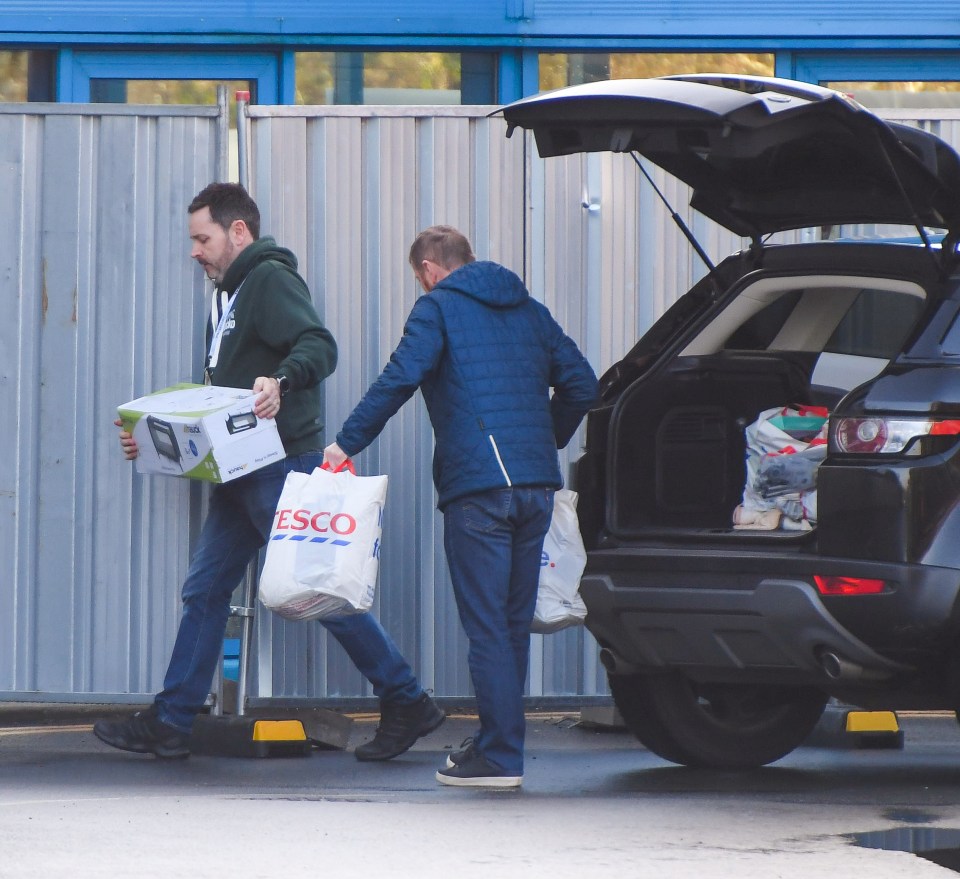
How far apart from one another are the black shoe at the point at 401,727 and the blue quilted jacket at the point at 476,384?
3.52ft

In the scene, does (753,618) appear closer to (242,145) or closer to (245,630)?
(245,630)

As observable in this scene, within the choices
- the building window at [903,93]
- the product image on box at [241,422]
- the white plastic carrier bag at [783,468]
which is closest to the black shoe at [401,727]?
the product image on box at [241,422]

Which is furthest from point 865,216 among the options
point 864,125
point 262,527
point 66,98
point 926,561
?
point 66,98

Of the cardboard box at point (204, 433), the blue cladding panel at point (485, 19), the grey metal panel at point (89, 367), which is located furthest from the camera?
the blue cladding panel at point (485, 19)

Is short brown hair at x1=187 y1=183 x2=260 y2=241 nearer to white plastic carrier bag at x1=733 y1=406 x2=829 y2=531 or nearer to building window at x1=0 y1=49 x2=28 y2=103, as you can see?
white plastic carrier bag at x1=733 y1=406 x2=829 y2=531

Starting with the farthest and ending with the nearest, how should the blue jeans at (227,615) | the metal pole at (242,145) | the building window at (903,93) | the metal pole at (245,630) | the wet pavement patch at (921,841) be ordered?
the building window at (903,93) < the metal pole at (242,145) < the metal pole at (245,630) < the blue jeans at (227,615) < the wet pavement patch at (921,841)

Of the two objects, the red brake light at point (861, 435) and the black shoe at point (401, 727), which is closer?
the red brake light at point (861, 435)

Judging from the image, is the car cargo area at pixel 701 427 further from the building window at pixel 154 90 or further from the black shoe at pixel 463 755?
the building window at pixel 154 90

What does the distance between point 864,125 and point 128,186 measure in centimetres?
338

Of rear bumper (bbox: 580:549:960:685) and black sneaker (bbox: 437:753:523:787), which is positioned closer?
rear bumper (bbox: 580:549:960:685)

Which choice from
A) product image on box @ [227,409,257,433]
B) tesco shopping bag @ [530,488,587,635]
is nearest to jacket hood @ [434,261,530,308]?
tesco shopping bag @ [530,488,587,635]

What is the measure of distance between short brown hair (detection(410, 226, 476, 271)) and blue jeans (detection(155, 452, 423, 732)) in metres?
1.04

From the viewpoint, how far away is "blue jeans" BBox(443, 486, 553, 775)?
6.28m

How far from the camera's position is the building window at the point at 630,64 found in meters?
10.3
